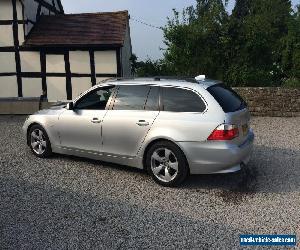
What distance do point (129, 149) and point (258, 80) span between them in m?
9.08

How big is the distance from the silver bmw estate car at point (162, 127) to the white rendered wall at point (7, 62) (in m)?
9.77

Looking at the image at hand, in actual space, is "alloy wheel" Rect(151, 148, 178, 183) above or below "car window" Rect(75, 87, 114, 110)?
below

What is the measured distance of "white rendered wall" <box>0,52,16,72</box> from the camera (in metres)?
15.0

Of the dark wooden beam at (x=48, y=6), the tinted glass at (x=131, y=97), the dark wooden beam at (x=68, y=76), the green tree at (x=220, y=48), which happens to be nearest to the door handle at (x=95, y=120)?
the tinted glass at (x=131, y=97)

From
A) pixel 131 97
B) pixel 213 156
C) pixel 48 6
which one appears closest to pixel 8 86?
pixel 48 6

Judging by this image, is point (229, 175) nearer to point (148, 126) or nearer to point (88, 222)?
point (148, 126)

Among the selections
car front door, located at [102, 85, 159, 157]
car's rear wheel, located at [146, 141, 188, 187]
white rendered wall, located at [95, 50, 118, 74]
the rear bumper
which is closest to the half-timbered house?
white rendered wall, located at [95, 50, 118, 74]

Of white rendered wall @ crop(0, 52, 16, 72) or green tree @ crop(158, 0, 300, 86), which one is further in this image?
white rendered wall @ crop(0, 52, 16, 72)

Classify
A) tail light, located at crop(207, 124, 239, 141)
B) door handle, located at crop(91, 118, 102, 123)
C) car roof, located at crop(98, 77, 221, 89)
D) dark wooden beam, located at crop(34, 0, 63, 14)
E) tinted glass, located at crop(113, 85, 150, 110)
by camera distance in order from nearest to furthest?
tail light, located at crop(207, 124, 239, 141) < car roof, located at crop(98, 77, 221, 89) < tinted glass, located at crop(113, 85, 150, 110) < door handle, located at crop(91, 118, 102, 123) < dark wooden beam, located at crop(34, 0, 63, 14)

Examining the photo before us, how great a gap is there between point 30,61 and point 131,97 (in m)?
10.6

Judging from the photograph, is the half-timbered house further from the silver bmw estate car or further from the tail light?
the tail light

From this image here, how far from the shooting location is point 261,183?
5598 mm

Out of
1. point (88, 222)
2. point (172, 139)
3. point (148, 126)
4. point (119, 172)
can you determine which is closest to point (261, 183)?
point (172, 139)

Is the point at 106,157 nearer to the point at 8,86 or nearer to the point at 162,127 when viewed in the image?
the point at 162,127
